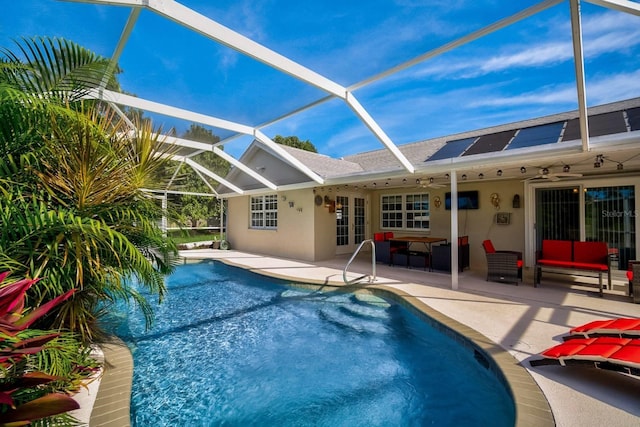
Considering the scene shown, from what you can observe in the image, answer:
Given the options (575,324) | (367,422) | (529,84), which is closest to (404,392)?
(367,422)

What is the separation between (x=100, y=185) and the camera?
132 inches

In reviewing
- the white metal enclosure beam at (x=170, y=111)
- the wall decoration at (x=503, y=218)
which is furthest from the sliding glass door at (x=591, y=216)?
the white metal enclosure beam at (x=170, y=111)

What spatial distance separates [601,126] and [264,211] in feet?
40.9

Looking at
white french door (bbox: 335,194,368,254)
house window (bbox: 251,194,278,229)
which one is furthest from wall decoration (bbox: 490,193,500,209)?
house window (bbox: 251,194,278,229)

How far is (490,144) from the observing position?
A: 8.01 m

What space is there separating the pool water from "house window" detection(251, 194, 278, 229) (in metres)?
7.60

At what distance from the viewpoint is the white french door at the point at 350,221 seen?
1311 cm

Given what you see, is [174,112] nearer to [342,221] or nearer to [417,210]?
[342,221]

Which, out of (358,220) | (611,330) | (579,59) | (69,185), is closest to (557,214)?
(579,59)

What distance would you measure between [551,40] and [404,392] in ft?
20.7

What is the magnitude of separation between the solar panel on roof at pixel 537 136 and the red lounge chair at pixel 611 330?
4.10 meters

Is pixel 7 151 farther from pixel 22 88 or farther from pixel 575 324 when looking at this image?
pixel 575 324

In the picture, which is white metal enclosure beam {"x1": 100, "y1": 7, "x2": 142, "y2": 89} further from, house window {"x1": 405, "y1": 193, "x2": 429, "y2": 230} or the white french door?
house window {"x1": 405, "y1": 193, "x2": 429, "y2": 230}

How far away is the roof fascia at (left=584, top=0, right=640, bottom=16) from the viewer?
3.82 m
